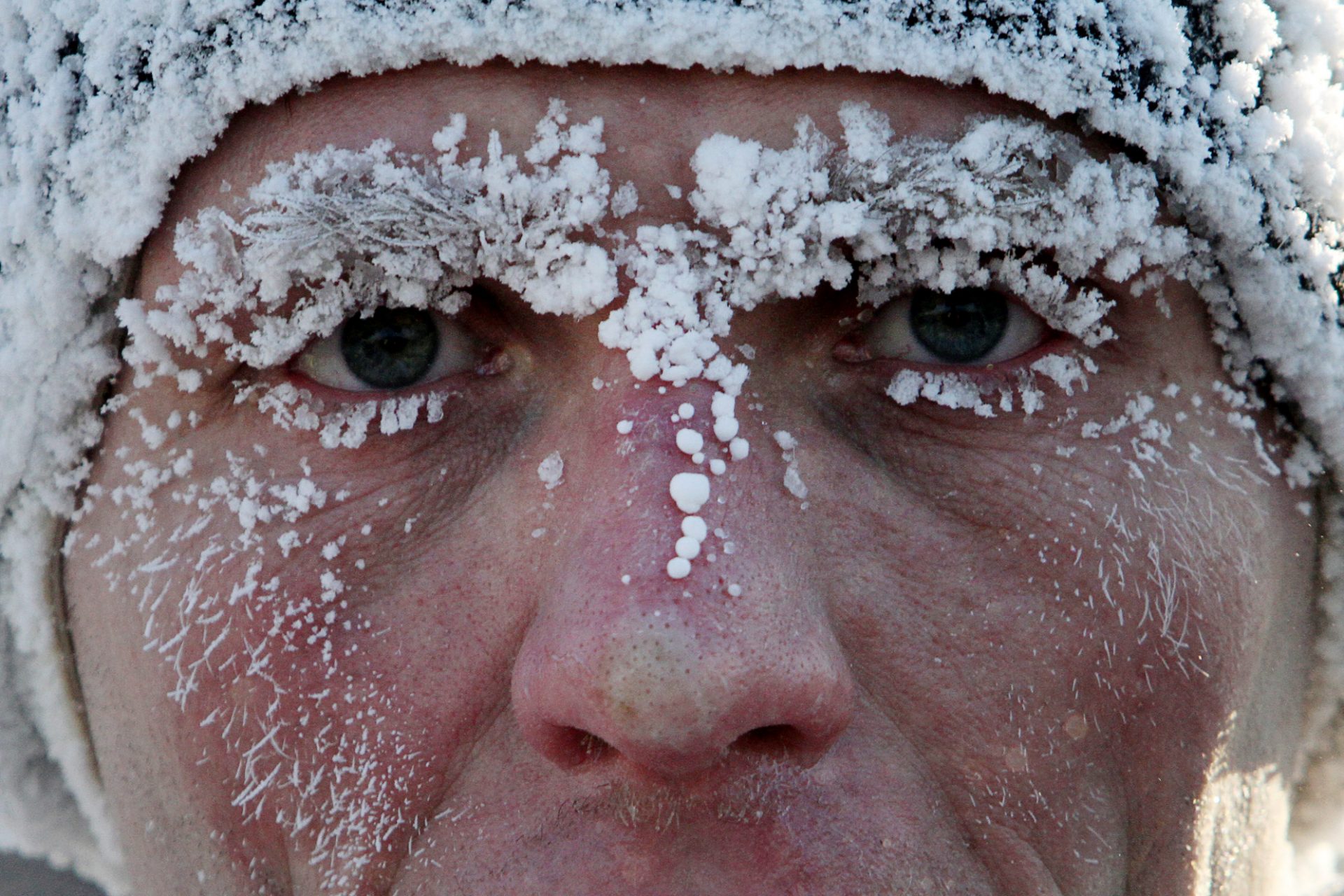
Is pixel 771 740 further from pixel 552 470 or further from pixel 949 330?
pixel 949 330

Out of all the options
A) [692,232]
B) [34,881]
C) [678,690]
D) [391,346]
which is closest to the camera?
[678,690]

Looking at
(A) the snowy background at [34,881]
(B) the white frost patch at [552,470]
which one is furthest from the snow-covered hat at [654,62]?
(A) the snowy background at [34,881]

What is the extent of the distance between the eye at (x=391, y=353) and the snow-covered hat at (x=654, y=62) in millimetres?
298

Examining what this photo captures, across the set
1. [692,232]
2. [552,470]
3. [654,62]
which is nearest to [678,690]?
[552,470]

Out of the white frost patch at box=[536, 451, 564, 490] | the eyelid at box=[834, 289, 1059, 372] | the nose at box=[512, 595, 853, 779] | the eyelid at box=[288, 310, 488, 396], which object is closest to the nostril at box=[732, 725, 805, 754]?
the nose at box=[512, 595, 853, 779]

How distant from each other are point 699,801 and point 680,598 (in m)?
0.23

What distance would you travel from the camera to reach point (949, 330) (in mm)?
1623

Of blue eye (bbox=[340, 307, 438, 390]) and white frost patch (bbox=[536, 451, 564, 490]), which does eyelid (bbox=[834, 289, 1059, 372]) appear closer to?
white frost patch (bbox=[536, 451, 564, 490])

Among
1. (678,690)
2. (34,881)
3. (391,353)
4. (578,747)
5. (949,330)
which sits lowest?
(34,881)

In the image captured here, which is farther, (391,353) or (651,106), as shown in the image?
(391,353)

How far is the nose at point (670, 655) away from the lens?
1.28 meters

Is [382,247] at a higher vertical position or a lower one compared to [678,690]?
higher

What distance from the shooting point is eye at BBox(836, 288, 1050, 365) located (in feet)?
5.24

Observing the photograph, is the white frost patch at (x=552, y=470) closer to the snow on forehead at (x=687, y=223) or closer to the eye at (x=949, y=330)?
the snow on forehead at (x=687, y=223)
